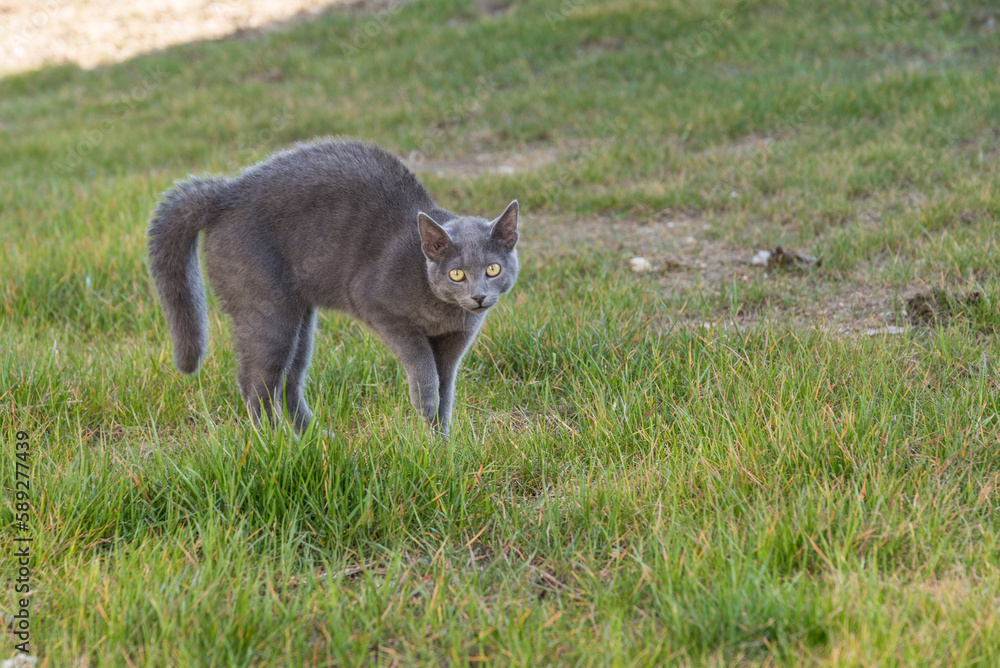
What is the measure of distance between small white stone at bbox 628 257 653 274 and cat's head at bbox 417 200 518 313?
192cm

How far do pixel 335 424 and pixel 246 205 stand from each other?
3.15 ft

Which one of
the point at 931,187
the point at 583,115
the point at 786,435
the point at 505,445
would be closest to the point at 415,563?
the point at 505,445

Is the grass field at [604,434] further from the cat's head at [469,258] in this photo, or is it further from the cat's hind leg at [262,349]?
the cat's head at [469,258]

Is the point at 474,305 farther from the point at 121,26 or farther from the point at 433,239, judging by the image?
the point at 121,26

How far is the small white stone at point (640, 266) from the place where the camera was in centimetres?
510

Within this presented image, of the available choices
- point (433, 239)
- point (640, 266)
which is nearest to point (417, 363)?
point (433, 239)

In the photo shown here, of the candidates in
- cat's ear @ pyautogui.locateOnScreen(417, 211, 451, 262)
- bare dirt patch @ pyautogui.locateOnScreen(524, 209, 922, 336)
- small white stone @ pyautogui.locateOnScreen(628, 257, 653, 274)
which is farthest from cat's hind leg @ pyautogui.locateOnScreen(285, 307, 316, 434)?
small white stone @ pyautogui.locateOnScreen(628, 257, 653, 274)

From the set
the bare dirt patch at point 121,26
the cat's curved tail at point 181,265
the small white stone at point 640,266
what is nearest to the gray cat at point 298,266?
the cat's curved tail at point 181,265

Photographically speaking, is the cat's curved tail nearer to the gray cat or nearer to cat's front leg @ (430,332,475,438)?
the gray cat

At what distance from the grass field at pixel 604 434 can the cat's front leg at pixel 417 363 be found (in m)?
0.14

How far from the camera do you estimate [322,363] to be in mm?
3938

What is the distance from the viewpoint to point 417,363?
3344mm

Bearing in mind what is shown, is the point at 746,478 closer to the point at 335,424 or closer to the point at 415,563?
the point at 415,563

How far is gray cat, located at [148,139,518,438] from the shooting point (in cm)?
334
